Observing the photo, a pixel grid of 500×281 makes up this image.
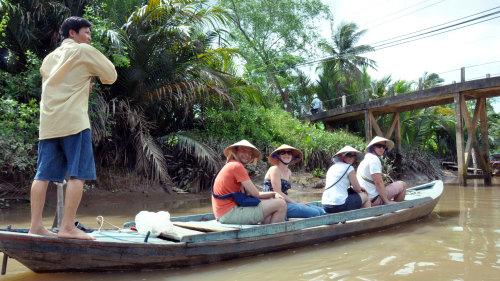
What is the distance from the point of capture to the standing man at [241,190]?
4.75 m

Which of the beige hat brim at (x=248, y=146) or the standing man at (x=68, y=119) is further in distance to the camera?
the beige hat brim at (x=248, y=146)

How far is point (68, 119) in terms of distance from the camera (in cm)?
346

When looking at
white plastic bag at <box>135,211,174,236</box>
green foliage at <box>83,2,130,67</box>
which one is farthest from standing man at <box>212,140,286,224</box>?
green foliage at <box>83,2,130,67</box>

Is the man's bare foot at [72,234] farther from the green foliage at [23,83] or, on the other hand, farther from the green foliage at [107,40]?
the green foliage at [23,83]

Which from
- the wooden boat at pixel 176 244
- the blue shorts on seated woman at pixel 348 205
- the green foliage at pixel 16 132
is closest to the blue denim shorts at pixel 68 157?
the wooden boat at pixel 176 244

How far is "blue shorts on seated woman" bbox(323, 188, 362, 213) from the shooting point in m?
5.90

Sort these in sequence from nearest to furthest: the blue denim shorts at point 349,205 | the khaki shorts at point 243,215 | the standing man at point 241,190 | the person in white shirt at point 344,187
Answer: the standing man at point 241,190, the khaki shorts at point 243,215, the person in white shirt at point 344,187, the blue denim shorts at point 349,205

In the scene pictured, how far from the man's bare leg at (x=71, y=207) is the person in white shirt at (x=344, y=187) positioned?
134 inches

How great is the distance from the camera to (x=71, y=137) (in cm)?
349

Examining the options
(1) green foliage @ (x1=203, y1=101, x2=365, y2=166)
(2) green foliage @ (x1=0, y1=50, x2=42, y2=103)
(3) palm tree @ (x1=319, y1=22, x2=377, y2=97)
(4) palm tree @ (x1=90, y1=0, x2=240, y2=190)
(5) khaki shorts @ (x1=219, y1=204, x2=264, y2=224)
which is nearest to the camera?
(5) khaki shorts @ (x1=219, y1=204, x2=264, y2=224)

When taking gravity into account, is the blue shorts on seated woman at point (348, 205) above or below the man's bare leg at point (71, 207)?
below

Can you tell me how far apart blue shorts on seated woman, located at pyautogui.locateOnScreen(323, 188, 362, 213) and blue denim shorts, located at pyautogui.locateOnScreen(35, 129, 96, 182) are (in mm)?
3543

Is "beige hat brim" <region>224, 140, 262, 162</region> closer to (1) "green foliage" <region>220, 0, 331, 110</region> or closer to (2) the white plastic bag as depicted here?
(2) the white plastic bag

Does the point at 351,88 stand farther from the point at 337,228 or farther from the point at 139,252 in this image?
the point at 139,252
